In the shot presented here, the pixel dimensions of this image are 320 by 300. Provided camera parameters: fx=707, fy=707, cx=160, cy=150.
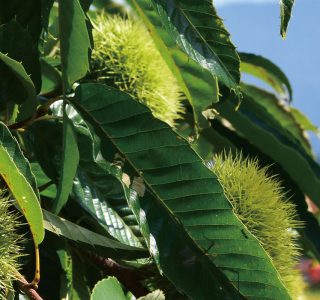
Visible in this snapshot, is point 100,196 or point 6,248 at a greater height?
point 100,196

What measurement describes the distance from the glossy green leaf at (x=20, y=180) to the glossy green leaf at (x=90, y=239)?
68 mm

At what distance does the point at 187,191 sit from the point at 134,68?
349 mm

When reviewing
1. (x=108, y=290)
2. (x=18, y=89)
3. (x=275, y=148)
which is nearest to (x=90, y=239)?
(x=108, y=290)

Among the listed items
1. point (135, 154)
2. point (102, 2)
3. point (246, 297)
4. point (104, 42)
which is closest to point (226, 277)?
point (246, 297)

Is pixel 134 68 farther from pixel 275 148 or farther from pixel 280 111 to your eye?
pixel 280 111

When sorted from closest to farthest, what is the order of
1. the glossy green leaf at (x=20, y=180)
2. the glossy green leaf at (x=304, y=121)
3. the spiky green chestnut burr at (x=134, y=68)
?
the glossy green leaf at (x=20, y=180) → the spiky green chestnut burr at (x=134, y=68) → the glossy green leaf at (x=304, y=121)

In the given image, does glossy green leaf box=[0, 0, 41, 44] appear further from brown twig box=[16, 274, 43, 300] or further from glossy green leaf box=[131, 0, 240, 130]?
brown twig box=[16, 274, 43, 300]

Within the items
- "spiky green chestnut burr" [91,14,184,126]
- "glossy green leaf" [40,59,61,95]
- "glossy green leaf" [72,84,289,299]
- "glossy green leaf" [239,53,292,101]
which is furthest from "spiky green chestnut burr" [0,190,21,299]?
"glossy green leaf" [239,53,292,101]

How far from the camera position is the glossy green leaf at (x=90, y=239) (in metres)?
0.72

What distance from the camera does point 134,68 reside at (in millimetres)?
1005

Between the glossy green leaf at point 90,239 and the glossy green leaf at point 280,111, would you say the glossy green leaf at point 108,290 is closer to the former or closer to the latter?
the glossy green leaf at point 90,239

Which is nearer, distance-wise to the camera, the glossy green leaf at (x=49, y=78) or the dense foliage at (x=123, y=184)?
the dense foliage at (x=123, y=184)

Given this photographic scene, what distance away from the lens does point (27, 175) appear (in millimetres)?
632

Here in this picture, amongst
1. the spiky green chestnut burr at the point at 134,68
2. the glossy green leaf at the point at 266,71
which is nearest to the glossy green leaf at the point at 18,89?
the spiky green chestnut burr at the point at 134,68
